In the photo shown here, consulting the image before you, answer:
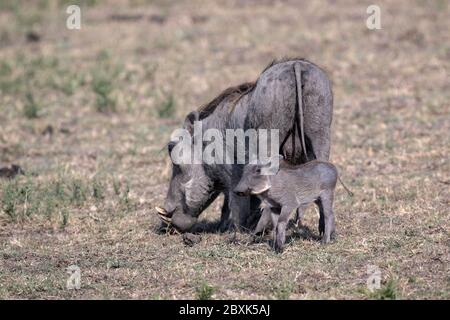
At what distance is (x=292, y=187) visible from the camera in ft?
19.4

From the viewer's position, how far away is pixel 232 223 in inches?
262

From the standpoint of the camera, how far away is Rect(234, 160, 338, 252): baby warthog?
5910mm

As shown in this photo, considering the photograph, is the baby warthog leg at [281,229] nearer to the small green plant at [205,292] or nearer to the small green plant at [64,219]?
the small green plant at [205,292]

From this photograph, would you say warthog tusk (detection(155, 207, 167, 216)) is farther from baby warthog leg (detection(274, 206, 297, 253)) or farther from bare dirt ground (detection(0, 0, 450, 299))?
baby warthog leg (detection(274, 206, 297, 253))

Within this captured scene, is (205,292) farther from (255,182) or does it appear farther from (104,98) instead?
(104,98)

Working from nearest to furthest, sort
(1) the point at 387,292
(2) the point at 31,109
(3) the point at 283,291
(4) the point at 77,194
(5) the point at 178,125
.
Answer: (1) the point at 387,292 → (3) the point at 283,291 → (4) the point at 77,194 → (5) the point at 178,125 → (2) the point at 31,109

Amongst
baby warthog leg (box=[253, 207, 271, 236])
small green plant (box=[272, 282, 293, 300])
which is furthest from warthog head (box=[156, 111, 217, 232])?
small green plant (box=[272, 282, 293, 300])

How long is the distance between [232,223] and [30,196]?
1.73 metres

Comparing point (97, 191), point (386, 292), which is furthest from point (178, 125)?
point (386, 292)

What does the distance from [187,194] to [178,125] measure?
3.45 m

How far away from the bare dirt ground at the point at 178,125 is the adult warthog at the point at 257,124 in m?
0.29

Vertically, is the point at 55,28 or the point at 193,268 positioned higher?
the point at 55,28
